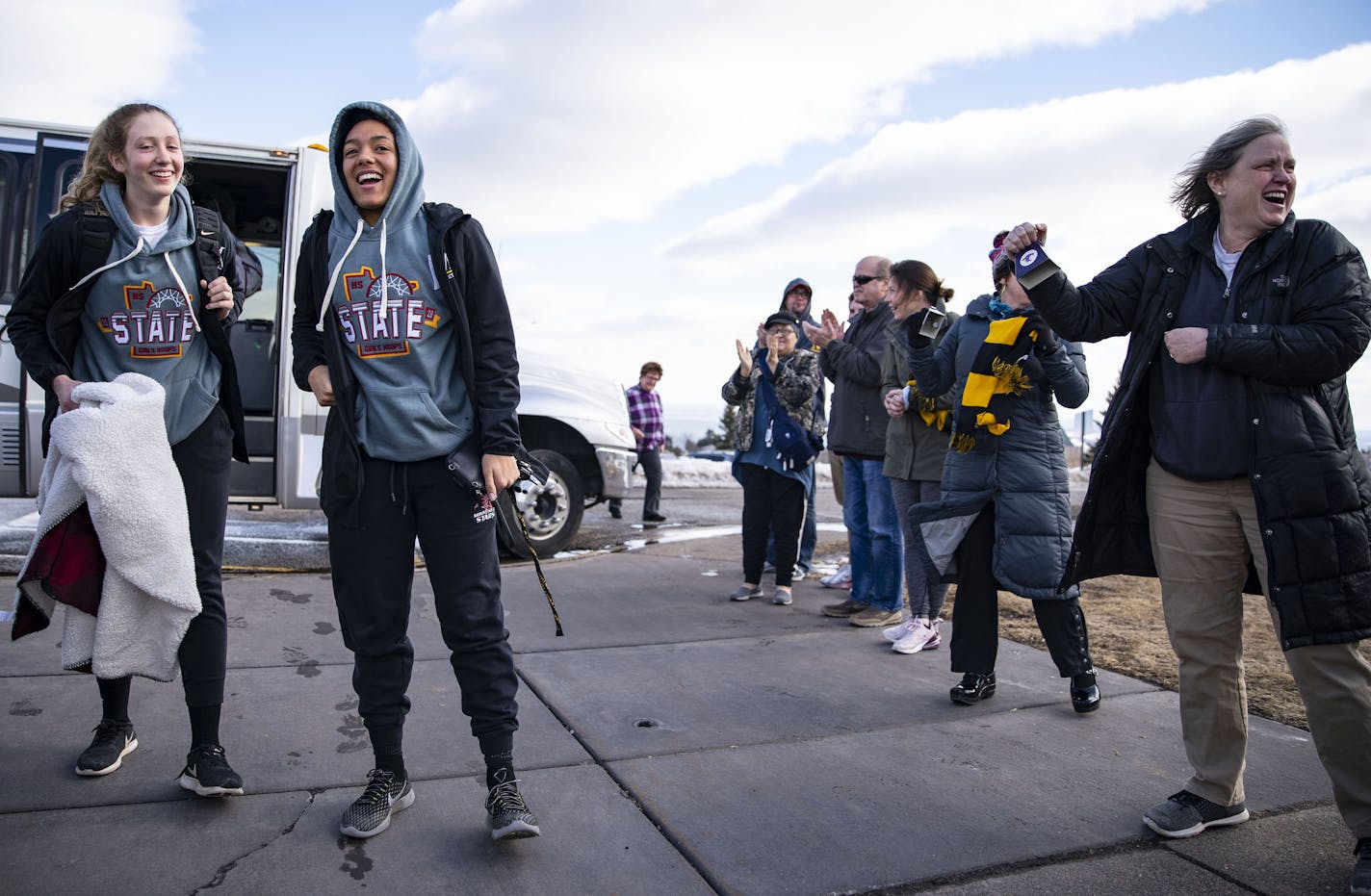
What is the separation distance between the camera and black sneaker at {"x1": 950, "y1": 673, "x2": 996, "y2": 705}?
396cm

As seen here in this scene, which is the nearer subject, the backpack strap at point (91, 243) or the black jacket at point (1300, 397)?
the black jacket at point (1300, 397)

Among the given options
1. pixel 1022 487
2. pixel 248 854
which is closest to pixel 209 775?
pixel 248 854

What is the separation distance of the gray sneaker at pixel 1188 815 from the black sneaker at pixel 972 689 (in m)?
1.11

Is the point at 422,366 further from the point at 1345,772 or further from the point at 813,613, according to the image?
the point at 813,613

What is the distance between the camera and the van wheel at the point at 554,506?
24.0 ft

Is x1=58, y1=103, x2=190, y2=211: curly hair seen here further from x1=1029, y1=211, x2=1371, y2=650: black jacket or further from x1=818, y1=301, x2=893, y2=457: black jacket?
x1=818, y1=301, x2=893, y2=457: black jacket

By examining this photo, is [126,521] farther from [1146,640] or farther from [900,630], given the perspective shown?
[1146,640]

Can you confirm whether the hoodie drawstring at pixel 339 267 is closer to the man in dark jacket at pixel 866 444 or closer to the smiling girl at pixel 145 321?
the smiling girl at pixel 145 321

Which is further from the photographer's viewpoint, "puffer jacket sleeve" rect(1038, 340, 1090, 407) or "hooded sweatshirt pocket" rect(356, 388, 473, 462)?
"puffer jacket sleeve" rect(1038, 340, 1090, 407)

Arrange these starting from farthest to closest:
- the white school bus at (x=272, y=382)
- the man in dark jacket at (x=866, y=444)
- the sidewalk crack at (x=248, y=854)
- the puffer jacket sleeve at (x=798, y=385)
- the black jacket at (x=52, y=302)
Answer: the white school bus at (x=272, y=382)
the puffer jacket sleeve at (x=798, y=385)
the man in dark jacket at (x=866, y=444)
the black jacket at (x=52, y=302)
the sidewalk crack at (x=248, y=854)

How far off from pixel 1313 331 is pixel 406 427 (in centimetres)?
234

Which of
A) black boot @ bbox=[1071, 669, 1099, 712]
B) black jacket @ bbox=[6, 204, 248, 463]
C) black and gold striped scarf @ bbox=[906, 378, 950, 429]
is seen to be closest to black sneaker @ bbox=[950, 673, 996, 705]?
black boot @ bbox=[1071, 669, 1099, 712]

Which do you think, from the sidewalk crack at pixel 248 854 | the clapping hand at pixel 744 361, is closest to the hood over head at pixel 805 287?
the clapping hand at pixel 744 361

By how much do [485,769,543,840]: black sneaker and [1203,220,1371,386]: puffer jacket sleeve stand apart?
2138mm
